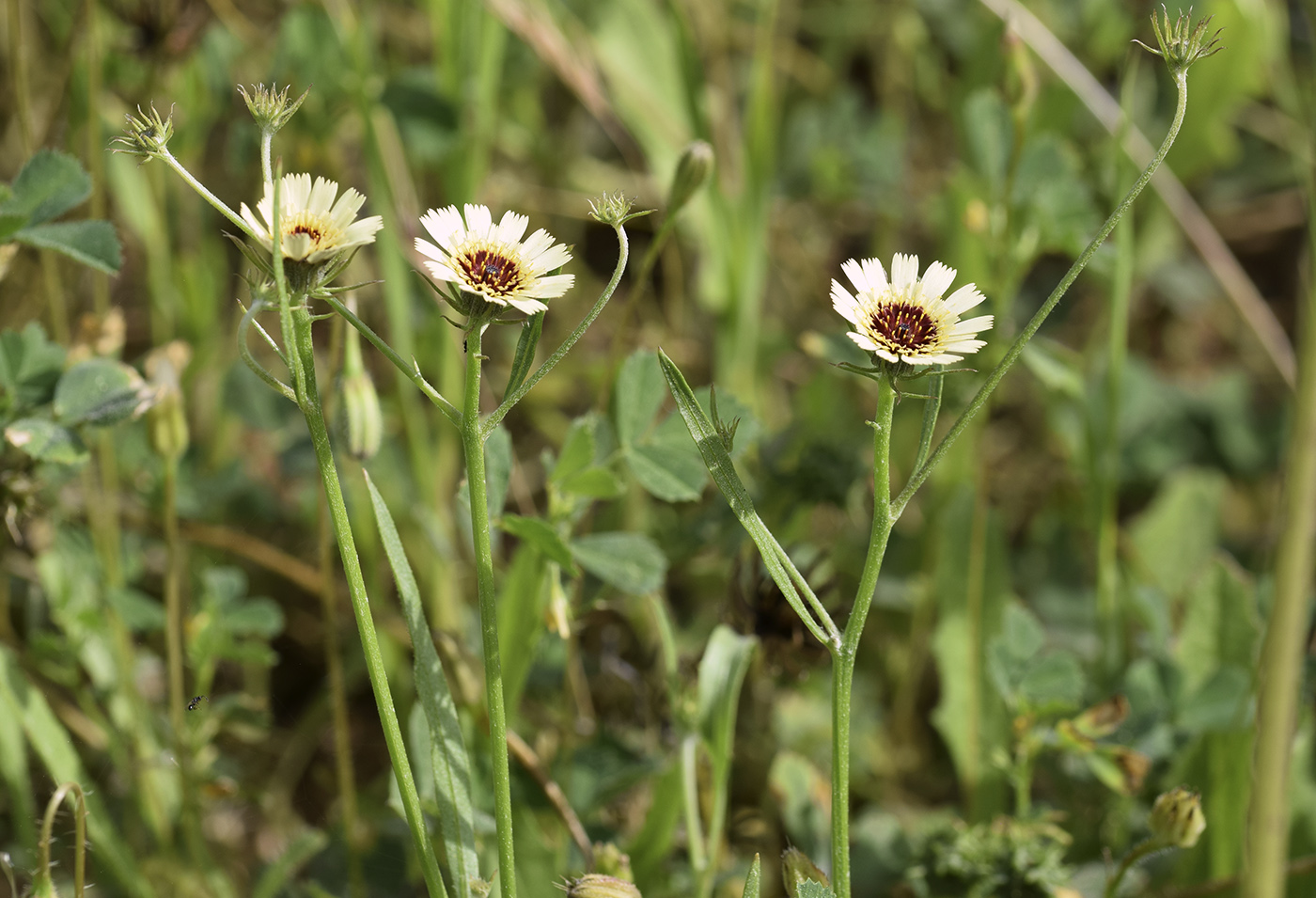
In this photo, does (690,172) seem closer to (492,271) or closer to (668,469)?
(668,469)

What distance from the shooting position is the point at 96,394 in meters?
1.17

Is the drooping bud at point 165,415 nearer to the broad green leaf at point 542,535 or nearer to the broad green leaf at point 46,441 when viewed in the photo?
the broad green leaf at point 46,441

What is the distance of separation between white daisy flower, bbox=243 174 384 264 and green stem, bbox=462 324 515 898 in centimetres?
11

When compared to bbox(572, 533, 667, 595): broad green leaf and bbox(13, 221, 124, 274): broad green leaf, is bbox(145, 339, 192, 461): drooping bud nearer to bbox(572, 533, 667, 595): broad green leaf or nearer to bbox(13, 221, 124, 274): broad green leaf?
bbox(13, 221, 124, 274): broad green leaf

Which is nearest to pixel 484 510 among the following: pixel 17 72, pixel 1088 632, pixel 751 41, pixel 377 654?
pixel 377 654

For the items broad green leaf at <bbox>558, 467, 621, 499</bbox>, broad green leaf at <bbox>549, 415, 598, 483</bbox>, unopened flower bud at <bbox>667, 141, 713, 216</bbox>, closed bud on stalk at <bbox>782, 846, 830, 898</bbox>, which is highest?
unopened flower bud at <bbox>667, 141, 713, 216</bbox>

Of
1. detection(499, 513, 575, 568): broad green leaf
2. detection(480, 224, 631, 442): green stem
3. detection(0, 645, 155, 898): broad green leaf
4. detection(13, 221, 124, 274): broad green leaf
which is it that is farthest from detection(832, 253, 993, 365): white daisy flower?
detection(0, 645, 155, 898): broad green leaf

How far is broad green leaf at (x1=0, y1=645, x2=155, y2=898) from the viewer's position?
1.19m

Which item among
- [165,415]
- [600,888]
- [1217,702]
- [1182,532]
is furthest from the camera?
[1182,532]

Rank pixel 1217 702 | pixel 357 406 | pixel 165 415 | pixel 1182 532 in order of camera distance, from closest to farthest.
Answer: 1. pixel 357 406
2. pixel 165 415
3. pixel 1217 702
4. pixel 1182 532

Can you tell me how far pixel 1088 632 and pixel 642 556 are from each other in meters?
0.92

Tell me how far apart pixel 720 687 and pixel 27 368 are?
31.0 inches

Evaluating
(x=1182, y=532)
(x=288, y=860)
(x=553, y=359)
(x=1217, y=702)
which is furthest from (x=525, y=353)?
(x=1182, y=532)

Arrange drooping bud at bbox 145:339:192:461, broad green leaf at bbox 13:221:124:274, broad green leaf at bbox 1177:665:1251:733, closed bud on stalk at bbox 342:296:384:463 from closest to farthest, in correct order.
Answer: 1. closed bud on stalk at bbox 342:296:384:463
2. broad green leaf at bbox 13:221:124:274
3. drooping bud at bbox 145:339:192:461
4. broad green leaf at bbox 1177:665:1251:733
